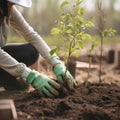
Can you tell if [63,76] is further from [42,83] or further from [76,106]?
[76,106]

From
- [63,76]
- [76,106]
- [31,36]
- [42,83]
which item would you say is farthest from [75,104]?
[31,36]

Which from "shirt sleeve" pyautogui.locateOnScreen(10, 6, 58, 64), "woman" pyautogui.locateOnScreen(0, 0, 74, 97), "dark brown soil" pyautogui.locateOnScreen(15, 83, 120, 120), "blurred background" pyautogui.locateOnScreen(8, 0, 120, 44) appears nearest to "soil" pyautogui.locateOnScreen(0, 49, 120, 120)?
"dark brown soil" pyautogui.locateOnScreen(15, 83, 120, 120)

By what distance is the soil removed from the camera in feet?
10.1

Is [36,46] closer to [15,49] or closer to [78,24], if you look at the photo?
[15,49]

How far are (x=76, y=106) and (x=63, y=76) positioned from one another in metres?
0.58

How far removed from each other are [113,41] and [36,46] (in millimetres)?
6112

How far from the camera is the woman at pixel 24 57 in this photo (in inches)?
139

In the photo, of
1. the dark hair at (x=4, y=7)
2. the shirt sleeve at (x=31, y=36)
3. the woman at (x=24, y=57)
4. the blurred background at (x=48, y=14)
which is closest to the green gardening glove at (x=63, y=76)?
the woman at (x=24, y=57)

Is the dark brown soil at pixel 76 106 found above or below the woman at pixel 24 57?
below

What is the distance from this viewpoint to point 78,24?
144 inches

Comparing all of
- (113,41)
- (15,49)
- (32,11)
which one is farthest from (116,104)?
(32,11)

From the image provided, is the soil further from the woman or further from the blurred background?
the blurred background

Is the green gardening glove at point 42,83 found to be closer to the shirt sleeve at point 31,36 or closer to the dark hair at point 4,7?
the shirt sleeve at point 31,36

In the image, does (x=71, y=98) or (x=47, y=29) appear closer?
(x=71, y=98)
